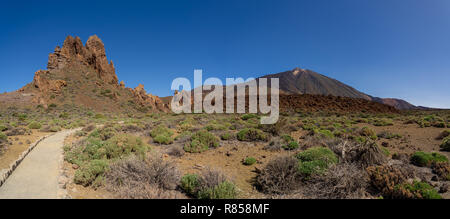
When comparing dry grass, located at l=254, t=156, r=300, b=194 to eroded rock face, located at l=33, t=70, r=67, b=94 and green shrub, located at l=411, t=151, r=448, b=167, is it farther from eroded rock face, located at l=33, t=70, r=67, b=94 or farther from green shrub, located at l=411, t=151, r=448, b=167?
eroded rock face, located at l=33, t=70, r=67, b=94

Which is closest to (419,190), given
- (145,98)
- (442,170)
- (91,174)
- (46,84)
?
(442,170)

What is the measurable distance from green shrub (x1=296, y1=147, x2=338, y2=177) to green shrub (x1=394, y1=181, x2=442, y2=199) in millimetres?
1441

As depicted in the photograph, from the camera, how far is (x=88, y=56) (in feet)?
170

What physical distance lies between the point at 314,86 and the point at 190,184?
120 m

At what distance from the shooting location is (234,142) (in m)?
11.2

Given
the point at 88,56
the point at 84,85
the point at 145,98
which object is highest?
the point at 88,56

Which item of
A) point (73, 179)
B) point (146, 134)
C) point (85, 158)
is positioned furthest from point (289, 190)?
point (146, 134)

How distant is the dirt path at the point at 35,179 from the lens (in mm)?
4746

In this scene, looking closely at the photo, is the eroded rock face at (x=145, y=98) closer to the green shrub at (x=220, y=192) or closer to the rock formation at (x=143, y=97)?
the rock formation at (x=143, y=97)

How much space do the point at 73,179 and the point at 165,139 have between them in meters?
5.77

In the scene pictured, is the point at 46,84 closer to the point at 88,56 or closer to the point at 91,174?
the point at 88,56

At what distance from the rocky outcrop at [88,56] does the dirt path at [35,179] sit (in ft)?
164

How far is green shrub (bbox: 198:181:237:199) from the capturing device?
4.41 meters
